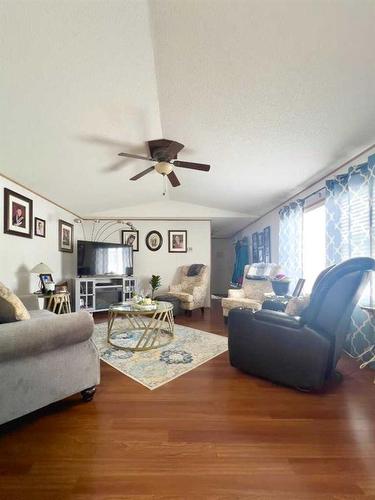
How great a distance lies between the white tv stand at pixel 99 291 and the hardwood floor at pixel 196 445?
277 centimetres

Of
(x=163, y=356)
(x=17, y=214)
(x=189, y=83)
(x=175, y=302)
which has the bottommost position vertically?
(x=163, y=356)

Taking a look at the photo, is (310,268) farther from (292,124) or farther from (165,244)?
(165,244)

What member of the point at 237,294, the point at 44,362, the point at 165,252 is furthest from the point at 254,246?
the point at 44,362

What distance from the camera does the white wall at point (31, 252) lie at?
2865 millimetres

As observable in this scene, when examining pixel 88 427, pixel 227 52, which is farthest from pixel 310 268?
pixel 88 427

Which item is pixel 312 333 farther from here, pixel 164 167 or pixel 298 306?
pixel 164 167

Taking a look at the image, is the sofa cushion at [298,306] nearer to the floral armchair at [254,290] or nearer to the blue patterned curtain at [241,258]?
the floral armchair at [254,290]

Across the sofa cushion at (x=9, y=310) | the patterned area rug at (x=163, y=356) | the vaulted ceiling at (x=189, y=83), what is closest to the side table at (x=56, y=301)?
the patterned area rug at (x=163, y=356)

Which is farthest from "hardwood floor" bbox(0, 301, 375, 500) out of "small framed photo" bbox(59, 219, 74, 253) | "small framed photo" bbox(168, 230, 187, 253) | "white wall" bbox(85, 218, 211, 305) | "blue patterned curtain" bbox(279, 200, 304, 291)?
"small framed photo" bbox(168, 230, 187, 253)

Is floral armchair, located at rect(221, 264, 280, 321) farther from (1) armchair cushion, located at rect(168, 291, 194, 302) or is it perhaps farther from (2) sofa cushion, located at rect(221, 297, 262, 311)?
(1) armchair cushion, located at rect(168, 291, 194, 302)

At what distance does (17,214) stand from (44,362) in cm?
239

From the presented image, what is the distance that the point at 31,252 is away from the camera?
134 inches

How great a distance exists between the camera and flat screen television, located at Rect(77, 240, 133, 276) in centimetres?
449

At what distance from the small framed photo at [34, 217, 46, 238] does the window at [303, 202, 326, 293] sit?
419cm
